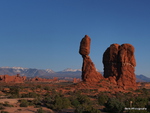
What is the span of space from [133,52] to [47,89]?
53.9 ft

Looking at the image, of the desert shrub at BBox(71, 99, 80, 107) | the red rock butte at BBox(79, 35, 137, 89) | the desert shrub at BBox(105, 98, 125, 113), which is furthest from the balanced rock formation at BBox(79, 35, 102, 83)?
the desert shrub at BBox(105, 98, 125, 113)

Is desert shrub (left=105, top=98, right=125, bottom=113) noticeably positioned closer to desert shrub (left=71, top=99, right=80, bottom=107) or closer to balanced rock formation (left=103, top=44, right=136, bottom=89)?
desert shrub (left=71, top=99, right=80, bottom=107)

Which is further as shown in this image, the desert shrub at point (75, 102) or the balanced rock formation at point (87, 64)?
the balanced rock formation at point (87, 64)

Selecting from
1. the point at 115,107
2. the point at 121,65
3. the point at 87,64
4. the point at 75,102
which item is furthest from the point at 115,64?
the point at 115,107

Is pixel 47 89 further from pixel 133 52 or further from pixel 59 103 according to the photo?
pixel 133 52

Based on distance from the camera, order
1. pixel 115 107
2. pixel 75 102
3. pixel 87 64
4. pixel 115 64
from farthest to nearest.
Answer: pixel 115 64, pixel 87 64, pixel 75 102, pixel 115 107

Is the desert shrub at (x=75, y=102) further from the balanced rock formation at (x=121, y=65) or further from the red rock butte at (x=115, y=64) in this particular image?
the balanced rock formation at (x=121, y=65)

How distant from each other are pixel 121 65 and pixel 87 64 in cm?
612

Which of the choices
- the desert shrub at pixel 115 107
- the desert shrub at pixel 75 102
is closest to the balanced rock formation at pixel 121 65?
the desert shrub at pixel 75 102

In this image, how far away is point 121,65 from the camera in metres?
40.1

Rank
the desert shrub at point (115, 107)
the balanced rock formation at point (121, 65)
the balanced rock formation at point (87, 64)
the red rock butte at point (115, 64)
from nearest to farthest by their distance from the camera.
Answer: the desert shrub at point (115, 107) < the balanced rock formation at point (87, 64) < the red rock butte at point (115, 64) < the balanced rock formation at point (121, 65)

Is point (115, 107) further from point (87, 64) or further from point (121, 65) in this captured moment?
point (121, 65)

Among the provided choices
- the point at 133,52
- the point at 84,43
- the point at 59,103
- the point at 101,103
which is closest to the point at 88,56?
the point at 84,43

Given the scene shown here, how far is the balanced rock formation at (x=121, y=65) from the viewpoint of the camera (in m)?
40.0
